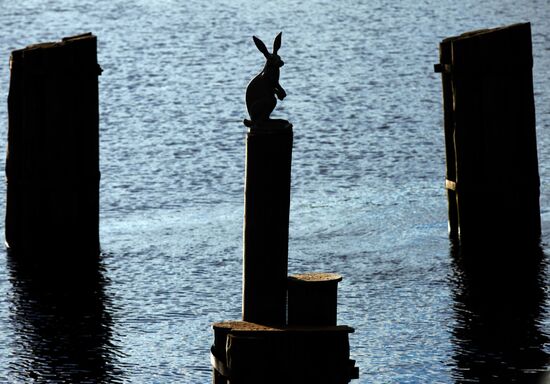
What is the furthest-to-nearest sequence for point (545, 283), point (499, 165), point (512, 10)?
point (512, 10) < point (499, 165) < point (545, 283)

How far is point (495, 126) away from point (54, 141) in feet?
16.5

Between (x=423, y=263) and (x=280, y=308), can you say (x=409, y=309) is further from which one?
(x=280, y=308)

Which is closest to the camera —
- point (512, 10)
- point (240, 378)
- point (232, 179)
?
point (240, 378)

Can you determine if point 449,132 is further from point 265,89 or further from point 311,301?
point 311,301

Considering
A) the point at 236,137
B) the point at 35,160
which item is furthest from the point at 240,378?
the point at 236,137

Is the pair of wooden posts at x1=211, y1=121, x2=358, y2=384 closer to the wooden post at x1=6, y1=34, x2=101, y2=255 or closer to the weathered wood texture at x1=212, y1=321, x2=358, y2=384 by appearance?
the weathered wood texture at x1=212, y1=321, x2=358, y2=384

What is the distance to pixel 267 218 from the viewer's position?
13.0m

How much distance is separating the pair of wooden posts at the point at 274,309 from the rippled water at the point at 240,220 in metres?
2.40

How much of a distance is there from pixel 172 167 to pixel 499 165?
776 centimetres

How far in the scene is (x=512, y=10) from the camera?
51.2m

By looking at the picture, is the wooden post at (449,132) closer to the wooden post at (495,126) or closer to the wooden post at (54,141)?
the wooden post at (495,126)

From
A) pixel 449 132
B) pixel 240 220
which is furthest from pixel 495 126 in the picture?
pixel 240 220

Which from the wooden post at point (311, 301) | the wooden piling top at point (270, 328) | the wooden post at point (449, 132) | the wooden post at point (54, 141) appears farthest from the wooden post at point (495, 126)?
the wooden piling top at point (270, 328)

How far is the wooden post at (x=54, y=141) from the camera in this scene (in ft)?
66.9
